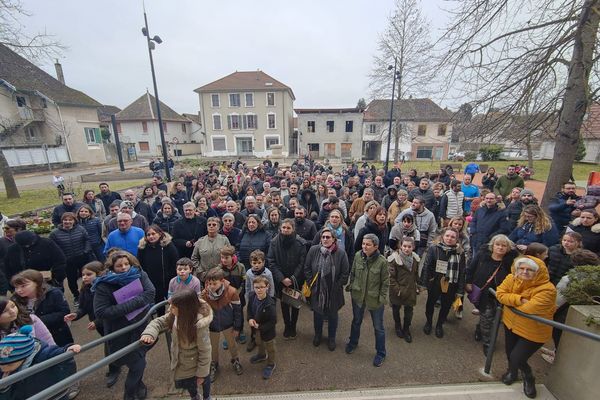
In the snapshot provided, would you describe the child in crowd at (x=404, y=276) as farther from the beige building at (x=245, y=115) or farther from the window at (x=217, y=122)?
the window at (x=217, y=122)

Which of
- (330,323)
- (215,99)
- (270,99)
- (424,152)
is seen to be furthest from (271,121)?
(330,323)

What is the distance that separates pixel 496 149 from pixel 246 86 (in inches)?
1291

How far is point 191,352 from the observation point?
2.74 meters

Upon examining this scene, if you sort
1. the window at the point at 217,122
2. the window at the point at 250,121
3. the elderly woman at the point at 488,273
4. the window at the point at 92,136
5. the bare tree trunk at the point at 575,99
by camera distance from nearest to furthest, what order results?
the elderly woman at the point at 488,273, the bare tree trunk at the point at 575,99, the window at the point at 92,136, the window at the point at 217,122, the window at the point at 250,121

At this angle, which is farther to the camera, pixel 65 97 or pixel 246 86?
pixel 246 86

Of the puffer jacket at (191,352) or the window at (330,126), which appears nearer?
the puffer jacket at (191,352)

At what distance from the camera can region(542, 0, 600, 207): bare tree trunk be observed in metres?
5.54

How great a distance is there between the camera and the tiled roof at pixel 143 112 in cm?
A: 4295

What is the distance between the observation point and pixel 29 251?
4152 millimetres

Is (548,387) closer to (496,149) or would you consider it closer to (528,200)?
(528,200)

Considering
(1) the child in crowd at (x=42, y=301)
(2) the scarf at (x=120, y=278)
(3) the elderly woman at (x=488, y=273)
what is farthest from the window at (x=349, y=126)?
(1) the child in crowd at (x=42, y=301)

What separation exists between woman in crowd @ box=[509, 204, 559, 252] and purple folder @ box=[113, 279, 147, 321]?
18.4 ft

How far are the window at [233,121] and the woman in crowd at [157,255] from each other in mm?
36113

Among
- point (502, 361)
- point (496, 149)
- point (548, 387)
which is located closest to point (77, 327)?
point (502, 361)
